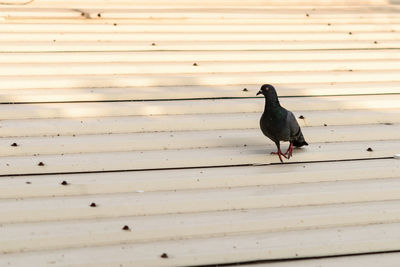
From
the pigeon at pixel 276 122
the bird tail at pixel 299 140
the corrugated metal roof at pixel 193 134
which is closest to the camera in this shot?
the corrugated metal roof at pixel 193 134

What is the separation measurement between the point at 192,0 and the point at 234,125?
7.87 feet

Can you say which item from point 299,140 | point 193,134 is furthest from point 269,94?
point 193,134

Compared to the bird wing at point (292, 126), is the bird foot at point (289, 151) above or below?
below

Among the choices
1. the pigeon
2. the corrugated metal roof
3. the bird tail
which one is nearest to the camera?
the corrugated metal roof

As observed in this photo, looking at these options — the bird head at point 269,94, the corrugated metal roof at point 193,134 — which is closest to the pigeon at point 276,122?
the bird head at point 269,94

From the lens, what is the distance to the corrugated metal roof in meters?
4.38

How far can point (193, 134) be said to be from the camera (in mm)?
5441

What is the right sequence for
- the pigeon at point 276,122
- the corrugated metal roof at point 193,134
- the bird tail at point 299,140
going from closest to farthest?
the corrugated metal roof at point 193,134 < the pigeon at point 276,122 < the bird tail at point 299,140

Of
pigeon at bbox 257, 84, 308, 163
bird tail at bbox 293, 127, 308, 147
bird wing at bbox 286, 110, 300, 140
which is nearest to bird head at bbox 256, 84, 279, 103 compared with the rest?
pigeon at bbox 257, 84, 308, 163

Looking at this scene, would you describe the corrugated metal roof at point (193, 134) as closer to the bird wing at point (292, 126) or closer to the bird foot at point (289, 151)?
the bird foot at point (289, 151)

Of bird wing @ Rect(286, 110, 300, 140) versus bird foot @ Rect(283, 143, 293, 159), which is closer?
bird wing @ Rect(286, 110, 300, 140)

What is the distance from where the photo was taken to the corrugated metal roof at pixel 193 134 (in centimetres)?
438

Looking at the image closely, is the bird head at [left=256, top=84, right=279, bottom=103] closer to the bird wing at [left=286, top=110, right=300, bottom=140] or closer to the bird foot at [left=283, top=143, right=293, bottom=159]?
the bird wing at [left=286, top=110, right=300, bottom=140]

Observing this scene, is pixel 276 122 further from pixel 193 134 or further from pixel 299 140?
pixel 193 134
